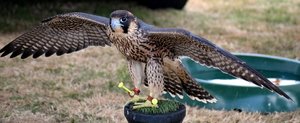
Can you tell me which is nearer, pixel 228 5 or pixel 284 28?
pixel 284 28

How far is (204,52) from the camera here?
238 centimetres

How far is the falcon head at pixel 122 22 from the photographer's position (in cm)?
205

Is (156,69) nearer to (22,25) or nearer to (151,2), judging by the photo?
(22,25)

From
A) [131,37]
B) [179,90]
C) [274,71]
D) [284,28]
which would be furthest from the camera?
[284,28]

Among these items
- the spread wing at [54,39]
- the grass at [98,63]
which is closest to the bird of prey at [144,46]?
the spread wing at [54,39]

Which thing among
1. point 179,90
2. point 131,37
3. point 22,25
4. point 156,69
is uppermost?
point 131,37

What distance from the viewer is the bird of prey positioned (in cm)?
208

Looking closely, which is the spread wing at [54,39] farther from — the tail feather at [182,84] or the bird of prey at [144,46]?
the tail feather at [182,84]

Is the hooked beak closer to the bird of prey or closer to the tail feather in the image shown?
the bird of prey

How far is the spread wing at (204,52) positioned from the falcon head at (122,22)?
128mm

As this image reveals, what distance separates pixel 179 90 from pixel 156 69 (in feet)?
1.84

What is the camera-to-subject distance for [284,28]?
823 centimetres

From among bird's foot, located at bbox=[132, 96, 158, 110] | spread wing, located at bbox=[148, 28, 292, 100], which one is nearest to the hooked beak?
spread wing, located at bbox=[148, 28, 292, 100]

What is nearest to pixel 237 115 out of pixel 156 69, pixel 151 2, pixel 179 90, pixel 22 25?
pixel 179 90
